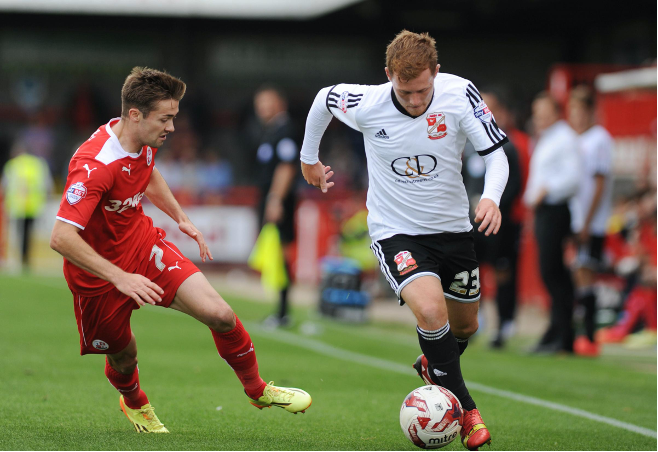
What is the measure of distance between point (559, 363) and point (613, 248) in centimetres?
430

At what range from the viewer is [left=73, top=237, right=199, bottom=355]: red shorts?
517cm

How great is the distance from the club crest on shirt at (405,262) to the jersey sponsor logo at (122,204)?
1554 mm

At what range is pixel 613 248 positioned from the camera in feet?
42.4

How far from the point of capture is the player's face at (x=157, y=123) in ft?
16.5

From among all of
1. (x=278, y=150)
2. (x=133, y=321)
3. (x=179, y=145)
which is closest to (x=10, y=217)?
(x=179, y=145)

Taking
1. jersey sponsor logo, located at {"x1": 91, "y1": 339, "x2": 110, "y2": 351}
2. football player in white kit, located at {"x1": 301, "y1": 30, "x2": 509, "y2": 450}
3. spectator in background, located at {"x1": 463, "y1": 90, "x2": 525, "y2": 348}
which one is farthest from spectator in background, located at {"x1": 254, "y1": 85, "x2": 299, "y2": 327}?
jersey sponsor logo, located at {"x1": 91, "y1": 339, "x2": 110, "y2": 351}

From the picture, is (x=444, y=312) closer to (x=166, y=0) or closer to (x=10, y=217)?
(x=10, y=217)

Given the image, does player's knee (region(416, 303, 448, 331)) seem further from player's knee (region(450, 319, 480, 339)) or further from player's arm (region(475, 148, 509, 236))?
player's knee (region(450, 319, 480, 339))

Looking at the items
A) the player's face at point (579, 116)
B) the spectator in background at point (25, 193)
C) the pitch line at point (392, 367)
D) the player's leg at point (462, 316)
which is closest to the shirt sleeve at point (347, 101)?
the player's leg at point (462, 316)

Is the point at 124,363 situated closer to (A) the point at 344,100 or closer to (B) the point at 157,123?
(B) the point at 157,123

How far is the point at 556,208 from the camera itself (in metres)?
9.60

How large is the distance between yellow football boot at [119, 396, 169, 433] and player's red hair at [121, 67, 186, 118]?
5.79 ft

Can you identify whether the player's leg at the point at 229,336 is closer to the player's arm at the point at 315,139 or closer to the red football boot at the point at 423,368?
the red football boot at the point at 423,368

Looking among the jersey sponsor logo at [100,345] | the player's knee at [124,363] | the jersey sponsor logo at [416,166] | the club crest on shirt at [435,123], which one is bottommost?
the player's knee at [124,363]
